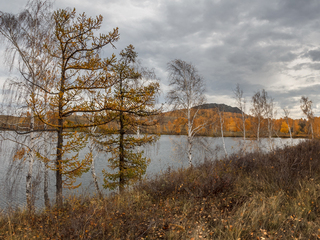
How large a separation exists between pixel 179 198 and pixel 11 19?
9.62 m

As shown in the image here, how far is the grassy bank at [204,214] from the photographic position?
111 inches

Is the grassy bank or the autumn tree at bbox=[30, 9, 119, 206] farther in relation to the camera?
the autumn tree at bbox=[30, 9, 119, 206]

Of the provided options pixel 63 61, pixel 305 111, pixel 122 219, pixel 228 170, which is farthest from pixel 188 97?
pixel 305 111

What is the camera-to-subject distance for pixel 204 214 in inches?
143

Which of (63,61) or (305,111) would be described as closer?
(63,61)

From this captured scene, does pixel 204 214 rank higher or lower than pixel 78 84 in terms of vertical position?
lower

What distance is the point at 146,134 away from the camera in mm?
10211

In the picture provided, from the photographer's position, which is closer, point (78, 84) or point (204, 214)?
point (204, 214)

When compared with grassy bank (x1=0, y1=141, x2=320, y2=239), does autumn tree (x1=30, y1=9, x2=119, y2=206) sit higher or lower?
higher

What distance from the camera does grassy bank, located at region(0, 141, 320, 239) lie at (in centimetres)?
283

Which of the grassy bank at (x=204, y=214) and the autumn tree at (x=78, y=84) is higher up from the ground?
the autumn tree at (x=78, y=84)

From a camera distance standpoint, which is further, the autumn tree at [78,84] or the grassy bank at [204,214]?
the autumn tree at [78,84]

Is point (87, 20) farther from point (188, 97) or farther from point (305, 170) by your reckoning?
point (188, 97)

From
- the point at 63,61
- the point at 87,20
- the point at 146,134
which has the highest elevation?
the point at 87,20
